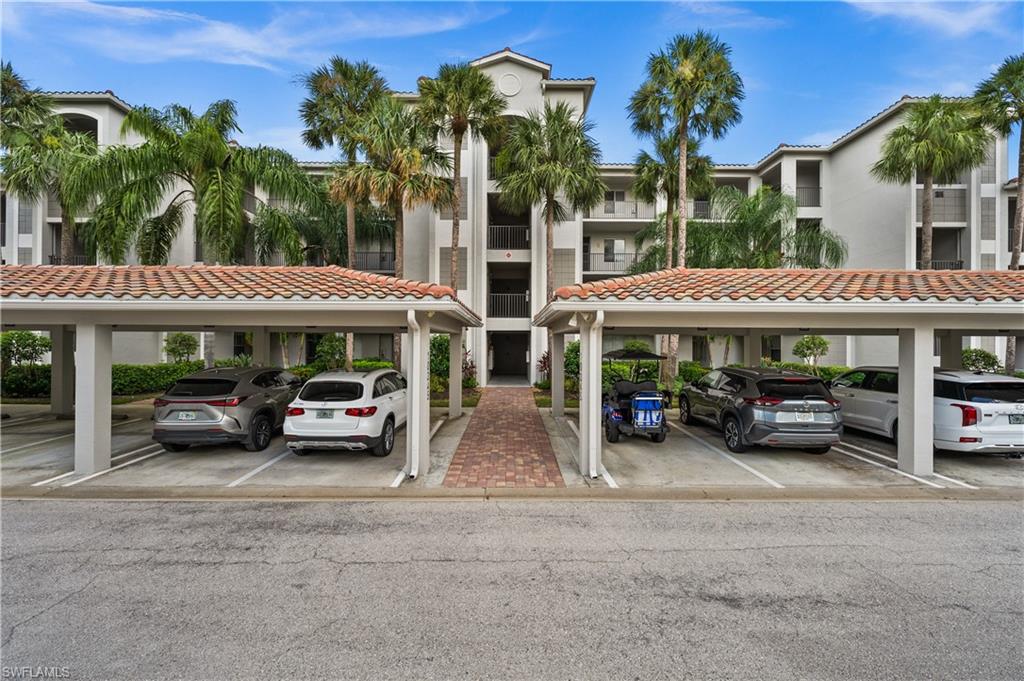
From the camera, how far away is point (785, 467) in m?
8.22

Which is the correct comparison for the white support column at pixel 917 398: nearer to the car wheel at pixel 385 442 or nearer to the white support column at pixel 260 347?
the car wheel at pixel 385 442

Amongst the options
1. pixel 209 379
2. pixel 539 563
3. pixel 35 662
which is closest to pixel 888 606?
pixel 539 563

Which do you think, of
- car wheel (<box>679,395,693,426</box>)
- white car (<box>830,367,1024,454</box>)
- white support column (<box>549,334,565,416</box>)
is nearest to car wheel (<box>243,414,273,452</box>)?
white support column (<box>549,334,565,416</box>)

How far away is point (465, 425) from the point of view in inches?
475

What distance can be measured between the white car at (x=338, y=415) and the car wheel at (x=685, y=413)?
756cm

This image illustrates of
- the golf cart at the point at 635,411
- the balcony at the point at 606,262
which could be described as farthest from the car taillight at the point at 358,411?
the balcony at the point at 606,262

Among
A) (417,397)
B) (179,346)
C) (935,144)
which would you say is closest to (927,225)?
(935,144)

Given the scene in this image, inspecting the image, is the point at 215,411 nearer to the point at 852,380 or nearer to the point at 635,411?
the point at 635,411

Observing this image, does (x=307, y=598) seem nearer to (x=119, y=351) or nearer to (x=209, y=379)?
(x=209, y=379)

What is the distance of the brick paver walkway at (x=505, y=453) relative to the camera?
7.46 meters

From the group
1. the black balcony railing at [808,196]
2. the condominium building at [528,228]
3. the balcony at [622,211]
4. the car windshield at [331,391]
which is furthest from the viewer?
the black balcony railing at [808,196]

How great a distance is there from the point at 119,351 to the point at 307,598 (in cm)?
2262

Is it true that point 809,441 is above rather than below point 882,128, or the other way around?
below

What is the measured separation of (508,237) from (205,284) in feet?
52.2
